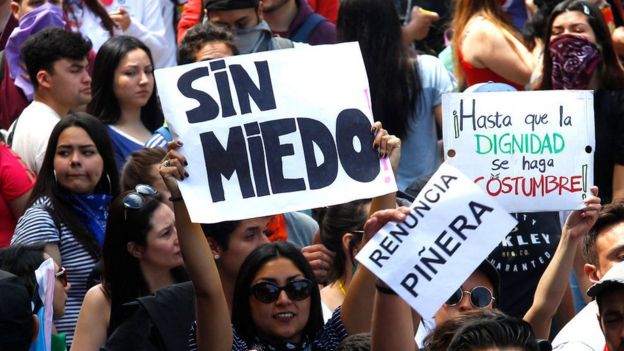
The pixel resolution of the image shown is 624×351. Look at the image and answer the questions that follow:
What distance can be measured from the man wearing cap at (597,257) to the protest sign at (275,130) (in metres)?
0.93

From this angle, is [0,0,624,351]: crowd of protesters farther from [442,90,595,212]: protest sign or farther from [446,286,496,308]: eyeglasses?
[442,90,595,212]: protest sign

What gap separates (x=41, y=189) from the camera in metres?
7.48

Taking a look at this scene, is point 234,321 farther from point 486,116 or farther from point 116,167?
point 116,167

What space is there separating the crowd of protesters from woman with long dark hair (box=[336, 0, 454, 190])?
0.01 meters

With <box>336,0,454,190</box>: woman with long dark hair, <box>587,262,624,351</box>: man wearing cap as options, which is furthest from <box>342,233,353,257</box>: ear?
<box>587,262,624,351</box>: man wearing cap

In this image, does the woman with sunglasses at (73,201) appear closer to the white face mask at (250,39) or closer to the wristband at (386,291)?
the white face mask at (250,39)

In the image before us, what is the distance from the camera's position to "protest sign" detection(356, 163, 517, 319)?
5316 millimetres

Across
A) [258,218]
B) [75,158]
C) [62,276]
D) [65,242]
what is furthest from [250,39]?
[62,276]

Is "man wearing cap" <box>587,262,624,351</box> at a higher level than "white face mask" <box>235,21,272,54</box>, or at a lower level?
lower

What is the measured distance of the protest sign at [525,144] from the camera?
248 inches

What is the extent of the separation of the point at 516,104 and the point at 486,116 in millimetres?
141

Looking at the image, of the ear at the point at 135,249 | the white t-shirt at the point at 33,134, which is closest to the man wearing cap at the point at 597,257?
the ear at the point at 135,249

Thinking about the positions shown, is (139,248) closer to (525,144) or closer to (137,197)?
(137,197)

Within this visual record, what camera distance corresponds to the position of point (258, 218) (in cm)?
657
